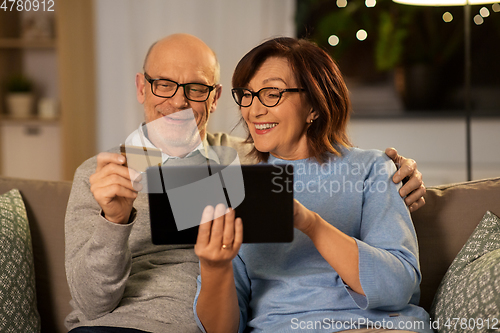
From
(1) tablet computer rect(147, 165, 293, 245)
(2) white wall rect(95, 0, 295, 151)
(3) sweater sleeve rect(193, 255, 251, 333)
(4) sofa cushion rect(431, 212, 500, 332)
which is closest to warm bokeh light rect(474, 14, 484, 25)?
(2) white wall rect(95, 0, 295, 151)

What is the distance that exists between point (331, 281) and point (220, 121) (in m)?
2.09

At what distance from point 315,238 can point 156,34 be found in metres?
2.49

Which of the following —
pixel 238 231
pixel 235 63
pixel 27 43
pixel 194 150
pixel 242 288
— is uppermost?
pixel 27 43

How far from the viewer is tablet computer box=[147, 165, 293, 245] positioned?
85 cm

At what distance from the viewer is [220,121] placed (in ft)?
9.92

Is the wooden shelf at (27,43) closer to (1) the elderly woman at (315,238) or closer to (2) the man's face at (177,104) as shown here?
(2) the man's face at (177,104)

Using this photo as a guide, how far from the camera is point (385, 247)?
974 millimetres

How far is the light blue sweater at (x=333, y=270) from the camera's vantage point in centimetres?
95

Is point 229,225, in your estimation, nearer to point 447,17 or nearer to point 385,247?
point 385,247

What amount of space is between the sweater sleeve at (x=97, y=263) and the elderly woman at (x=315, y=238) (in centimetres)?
20

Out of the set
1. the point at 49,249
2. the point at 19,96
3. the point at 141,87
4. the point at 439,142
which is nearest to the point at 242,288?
the point at 49,249

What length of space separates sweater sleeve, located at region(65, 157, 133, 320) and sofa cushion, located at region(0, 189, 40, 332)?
19cm

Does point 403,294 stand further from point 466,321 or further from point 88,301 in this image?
point 88,301

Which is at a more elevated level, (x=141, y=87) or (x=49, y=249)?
(x=141, y=87)
